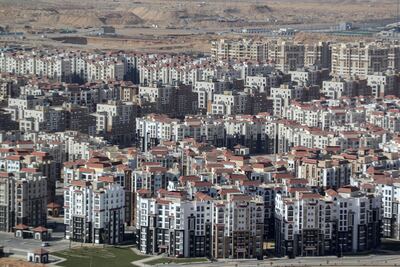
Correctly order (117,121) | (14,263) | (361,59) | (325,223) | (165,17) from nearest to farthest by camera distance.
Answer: (14,263) → (325,223) → (117,121) → (361,59) → (165,17)

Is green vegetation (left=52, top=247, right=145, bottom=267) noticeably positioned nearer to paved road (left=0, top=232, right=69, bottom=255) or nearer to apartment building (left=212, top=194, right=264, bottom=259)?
paved road (left=0, top=232, right=69, bottom=255)

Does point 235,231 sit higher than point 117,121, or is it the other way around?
point 117,121

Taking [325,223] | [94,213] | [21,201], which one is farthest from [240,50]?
[325,223]

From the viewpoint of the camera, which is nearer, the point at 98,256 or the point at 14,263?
the point at 14,263

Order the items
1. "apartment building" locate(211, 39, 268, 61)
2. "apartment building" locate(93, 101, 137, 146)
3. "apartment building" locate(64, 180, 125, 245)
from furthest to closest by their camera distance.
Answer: "apartment building" locate(211, 39, 268, 61)
"apartment building" locate(93, 101, 137, 146)
"apartment building" locate(64, 180, 125, 245)

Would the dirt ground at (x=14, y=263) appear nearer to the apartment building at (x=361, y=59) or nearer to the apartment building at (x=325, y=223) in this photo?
the apartment building at (x=325, y=223)

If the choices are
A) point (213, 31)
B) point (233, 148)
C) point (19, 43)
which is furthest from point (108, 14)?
point (233, 148)

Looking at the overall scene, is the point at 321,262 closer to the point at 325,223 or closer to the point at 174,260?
the point at 325,223

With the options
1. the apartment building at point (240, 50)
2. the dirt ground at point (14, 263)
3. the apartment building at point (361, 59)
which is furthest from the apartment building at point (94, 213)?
the apartment building at point (240, 50)

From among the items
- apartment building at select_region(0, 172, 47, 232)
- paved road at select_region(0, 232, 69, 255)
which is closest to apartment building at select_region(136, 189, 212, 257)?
paved road at select_region(0, 232, 69, 255)
